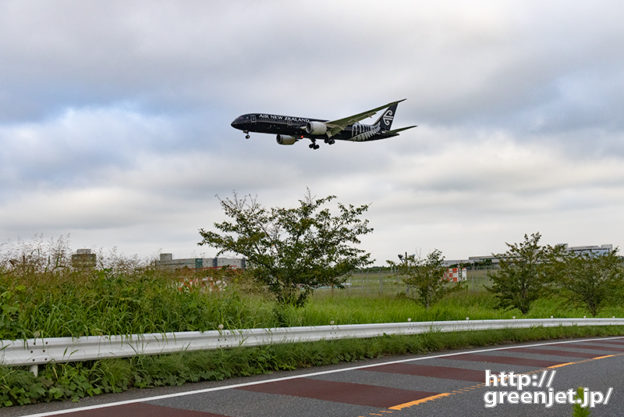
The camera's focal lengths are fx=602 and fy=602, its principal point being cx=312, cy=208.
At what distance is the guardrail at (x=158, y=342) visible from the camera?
7203 millimetres

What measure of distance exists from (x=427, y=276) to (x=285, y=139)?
1280 centimetres

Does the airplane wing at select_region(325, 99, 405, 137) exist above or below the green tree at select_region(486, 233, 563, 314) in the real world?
above

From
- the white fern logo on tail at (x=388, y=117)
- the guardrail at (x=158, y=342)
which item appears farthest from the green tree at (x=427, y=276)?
the white fern logo on tail at (x=388, y=117)

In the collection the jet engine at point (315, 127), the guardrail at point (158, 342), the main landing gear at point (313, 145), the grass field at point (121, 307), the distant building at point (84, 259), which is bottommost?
the guardrail at point (158, 342)

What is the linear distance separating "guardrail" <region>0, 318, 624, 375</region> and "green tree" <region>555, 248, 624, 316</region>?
21248mm

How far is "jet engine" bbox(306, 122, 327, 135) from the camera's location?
34.3m

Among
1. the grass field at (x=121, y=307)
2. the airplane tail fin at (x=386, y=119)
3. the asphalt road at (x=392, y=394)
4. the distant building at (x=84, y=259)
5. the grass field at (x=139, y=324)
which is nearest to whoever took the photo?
the asphalt road at (x=392, y=394)

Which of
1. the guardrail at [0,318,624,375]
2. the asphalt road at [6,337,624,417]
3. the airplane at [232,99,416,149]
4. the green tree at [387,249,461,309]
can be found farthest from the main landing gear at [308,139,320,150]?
the asphalt road at [6,337,624,417]

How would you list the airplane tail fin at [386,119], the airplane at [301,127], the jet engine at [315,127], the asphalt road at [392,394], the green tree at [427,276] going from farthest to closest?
1. the airplane tail fin at [386,119]
2. the jet engine at [315,127]
3. the airplane at [301,127]
4. the green tree at [427,276]
5. the asphalt road at [392,394]

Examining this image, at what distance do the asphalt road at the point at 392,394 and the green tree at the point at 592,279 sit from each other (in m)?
21.9

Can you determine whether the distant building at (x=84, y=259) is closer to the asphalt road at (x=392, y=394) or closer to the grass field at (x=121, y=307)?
the grass field at (x=121, y=307)

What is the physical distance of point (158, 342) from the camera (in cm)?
849

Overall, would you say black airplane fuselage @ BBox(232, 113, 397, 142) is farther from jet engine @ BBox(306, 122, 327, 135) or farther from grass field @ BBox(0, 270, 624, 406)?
grass field @ BBox(0, 270, 624, 406)

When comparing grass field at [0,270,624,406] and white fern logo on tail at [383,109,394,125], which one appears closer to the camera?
grass field at [0,270,624,406]
